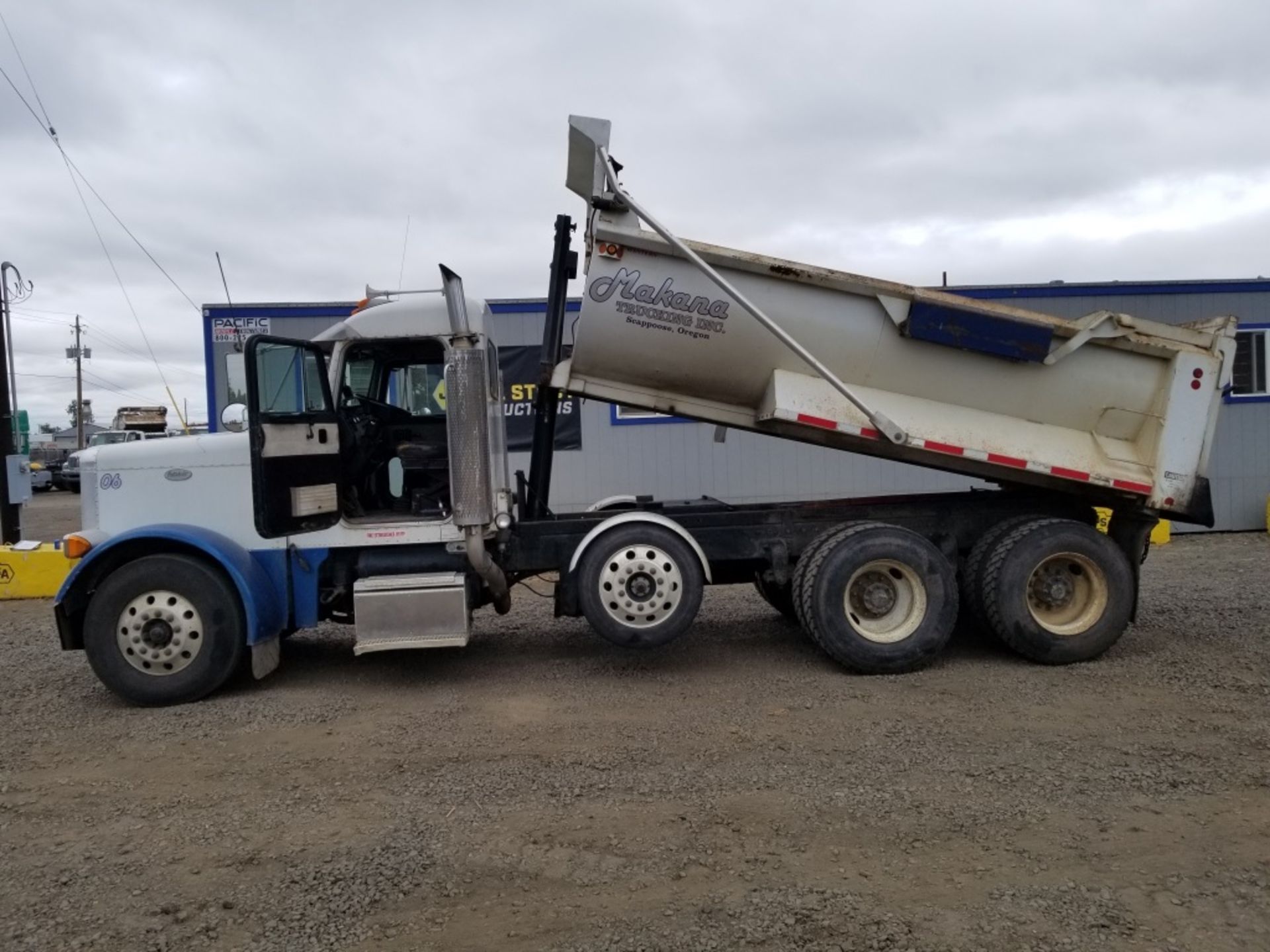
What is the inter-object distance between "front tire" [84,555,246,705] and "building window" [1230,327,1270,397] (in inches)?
539

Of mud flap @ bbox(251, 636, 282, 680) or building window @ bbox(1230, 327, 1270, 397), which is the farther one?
building window @ bbox(1230, 327, 1270, 397)

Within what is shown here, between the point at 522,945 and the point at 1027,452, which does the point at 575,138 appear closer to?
the point at 1027,452

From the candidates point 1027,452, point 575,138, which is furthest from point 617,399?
point 1027,452

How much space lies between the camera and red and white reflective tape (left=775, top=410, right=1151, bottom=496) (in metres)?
6.13

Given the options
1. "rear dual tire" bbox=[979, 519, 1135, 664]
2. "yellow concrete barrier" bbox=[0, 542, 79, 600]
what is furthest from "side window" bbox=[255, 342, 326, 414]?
"yellow concrete barrier" bbox=[0, 542, 79, 600]

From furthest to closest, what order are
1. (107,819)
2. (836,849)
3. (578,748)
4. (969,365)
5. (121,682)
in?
(969,365)
(121,682)
(578,748)
(107,819)
(836,849)

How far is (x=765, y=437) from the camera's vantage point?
1316 centimetres

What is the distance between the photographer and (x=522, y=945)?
10.1 ft

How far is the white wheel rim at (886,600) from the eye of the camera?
6.27 meters

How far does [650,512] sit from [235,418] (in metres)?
2.77

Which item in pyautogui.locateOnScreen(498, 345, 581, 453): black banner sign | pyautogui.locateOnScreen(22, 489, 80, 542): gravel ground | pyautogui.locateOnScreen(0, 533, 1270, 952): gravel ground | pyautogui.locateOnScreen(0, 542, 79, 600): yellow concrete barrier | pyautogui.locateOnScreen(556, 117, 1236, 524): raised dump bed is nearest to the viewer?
pyautogui.locateOnScreen(0, 533, 1270, 952): gravel ground

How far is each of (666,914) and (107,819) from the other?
266 cm

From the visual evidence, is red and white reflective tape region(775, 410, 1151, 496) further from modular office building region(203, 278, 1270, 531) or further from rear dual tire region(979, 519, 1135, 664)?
modular office building region(203, 278, 1270, 531)

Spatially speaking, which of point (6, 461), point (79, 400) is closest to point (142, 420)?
point (79, 400)
